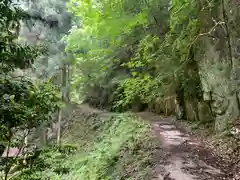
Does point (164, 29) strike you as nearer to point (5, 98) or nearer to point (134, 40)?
point (134, 40)

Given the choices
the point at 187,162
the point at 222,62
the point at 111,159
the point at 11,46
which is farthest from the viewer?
the point at 111,159

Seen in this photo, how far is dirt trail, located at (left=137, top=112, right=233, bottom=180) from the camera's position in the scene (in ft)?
19.0

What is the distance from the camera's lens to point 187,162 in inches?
253

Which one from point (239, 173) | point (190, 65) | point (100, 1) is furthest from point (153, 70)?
point (239, 173)

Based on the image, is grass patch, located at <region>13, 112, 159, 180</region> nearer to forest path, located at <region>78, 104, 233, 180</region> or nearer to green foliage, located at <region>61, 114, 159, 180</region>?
green foliage, located at <region>61, 114, 159, 180</region>

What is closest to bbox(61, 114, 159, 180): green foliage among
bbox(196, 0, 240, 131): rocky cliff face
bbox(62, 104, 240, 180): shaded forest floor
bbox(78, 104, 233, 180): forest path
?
bbox(62, 104, 240, 180): shaded forest floor

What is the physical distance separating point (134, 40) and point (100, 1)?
2657 millimetres

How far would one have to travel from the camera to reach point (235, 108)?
765 cm

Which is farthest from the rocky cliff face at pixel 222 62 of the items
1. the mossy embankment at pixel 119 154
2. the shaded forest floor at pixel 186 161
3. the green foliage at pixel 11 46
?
the green foliage at pixel 11 46

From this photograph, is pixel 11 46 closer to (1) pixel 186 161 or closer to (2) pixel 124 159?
(1) pixel 186 161

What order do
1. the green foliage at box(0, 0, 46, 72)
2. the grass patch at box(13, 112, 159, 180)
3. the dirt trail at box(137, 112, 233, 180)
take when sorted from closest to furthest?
the green foliage at box(0, 0, 46, 72) < the grass patch at box(13, 112, 159, 180) < the dirt trail at box(137, 112, 233, 180)

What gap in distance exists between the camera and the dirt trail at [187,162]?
19.0 feet

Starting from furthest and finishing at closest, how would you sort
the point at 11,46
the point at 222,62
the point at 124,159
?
1. the point at 222,62
2. the point at 124,159
3. the point at 11,46

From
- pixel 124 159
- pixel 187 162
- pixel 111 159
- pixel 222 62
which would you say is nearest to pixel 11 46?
pixel 187 162
